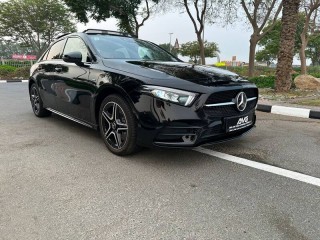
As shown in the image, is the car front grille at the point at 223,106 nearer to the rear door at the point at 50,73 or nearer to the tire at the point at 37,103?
the rear door at the point at 50,73

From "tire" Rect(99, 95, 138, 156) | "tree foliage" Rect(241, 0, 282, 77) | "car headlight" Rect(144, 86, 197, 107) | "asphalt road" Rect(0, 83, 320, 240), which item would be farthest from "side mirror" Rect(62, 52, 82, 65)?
"tree foliage" Rect(241, 0, 282, 77)

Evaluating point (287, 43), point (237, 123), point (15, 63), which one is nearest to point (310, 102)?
point (287, 43)

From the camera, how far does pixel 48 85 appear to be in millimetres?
4988

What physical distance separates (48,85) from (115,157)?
2.19 metres

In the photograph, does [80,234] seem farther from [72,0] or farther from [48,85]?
[72,0]

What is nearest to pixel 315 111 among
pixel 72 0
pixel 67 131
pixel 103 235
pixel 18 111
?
pixel 67 131

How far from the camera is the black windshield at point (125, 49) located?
4.04 meters

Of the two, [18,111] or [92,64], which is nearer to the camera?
[92,64]

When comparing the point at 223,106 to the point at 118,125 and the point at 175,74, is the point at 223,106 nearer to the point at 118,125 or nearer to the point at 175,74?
the point at 175,74

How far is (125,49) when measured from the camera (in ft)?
14.0

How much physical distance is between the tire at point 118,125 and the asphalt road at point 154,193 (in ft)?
0.47

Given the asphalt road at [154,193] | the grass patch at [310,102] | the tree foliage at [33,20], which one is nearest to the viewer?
the asphalt road at [154,193]

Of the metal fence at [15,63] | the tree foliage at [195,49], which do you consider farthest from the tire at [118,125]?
the tree foliage at [195,49]

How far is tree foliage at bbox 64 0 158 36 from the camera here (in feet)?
61.8
